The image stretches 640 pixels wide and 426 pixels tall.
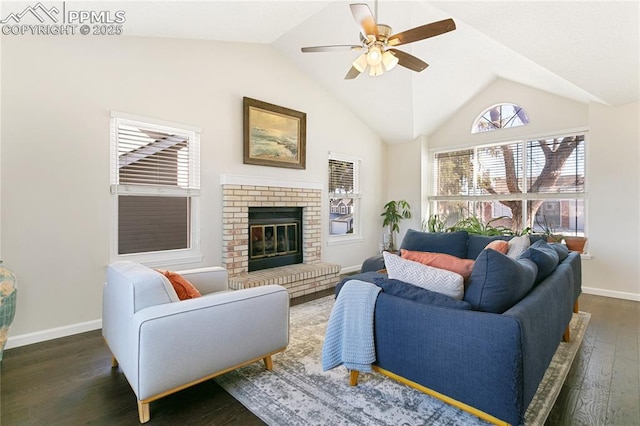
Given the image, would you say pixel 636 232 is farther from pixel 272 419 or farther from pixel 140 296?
pixel 140 296

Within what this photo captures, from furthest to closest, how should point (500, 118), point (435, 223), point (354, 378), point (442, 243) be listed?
1. point (435, 223)
2. point (500, 118)
3. point (442, 243)
4. point (354, 378)

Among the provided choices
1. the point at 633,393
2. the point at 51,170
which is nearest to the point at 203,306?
the point at 51,170

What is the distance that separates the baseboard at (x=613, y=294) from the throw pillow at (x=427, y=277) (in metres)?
4.09

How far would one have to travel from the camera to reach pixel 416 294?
6.22ft

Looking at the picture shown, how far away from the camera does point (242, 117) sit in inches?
172

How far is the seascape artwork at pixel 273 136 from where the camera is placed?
4.49m

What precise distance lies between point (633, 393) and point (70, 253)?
461cm

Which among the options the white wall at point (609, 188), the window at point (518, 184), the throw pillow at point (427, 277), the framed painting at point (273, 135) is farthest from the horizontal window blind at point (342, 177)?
the throw pillow at point (427, 277)

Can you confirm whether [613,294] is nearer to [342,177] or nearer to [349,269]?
[349,269]

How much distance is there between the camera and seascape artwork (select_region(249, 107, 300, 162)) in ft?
14.7

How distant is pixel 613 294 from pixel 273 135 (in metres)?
5.22

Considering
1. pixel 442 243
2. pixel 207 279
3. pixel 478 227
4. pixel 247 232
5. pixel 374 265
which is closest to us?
pixel 207 279

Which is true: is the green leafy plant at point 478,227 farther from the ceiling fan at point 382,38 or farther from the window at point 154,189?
the window at point 154,189

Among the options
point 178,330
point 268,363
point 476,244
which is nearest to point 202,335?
point 178,330
